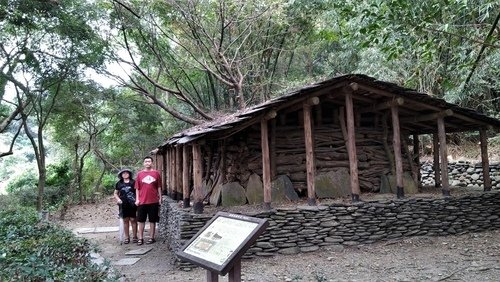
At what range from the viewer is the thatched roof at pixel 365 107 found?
20.5 feet

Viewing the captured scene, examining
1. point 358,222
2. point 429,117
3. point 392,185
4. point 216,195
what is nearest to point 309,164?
point 358,222

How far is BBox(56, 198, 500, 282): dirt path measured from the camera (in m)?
5.09

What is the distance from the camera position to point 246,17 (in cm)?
1245

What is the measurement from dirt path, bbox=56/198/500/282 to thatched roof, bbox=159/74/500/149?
216 centimetres

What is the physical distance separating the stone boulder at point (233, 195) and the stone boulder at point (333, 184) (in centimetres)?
153

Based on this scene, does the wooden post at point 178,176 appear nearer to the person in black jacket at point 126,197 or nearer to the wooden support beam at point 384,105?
the person in black jacket at point 126,197

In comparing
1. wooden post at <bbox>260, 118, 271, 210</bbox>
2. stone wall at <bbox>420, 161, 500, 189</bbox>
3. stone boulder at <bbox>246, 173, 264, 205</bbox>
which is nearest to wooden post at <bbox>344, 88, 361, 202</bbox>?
wooden post at <bbox>260, 118, 271, 210</bbox>

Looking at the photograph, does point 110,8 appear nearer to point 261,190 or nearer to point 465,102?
point 261,190

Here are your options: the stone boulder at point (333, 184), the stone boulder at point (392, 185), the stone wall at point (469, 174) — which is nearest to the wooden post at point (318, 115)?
the stone boulder at point (333, 184)

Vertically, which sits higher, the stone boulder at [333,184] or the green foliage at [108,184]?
the stone boulder at [333,184]

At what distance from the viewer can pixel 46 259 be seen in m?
3.38

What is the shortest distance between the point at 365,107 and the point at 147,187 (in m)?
5.12

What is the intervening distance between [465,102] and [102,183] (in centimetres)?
1806

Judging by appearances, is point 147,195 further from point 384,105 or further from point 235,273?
point 384,105
